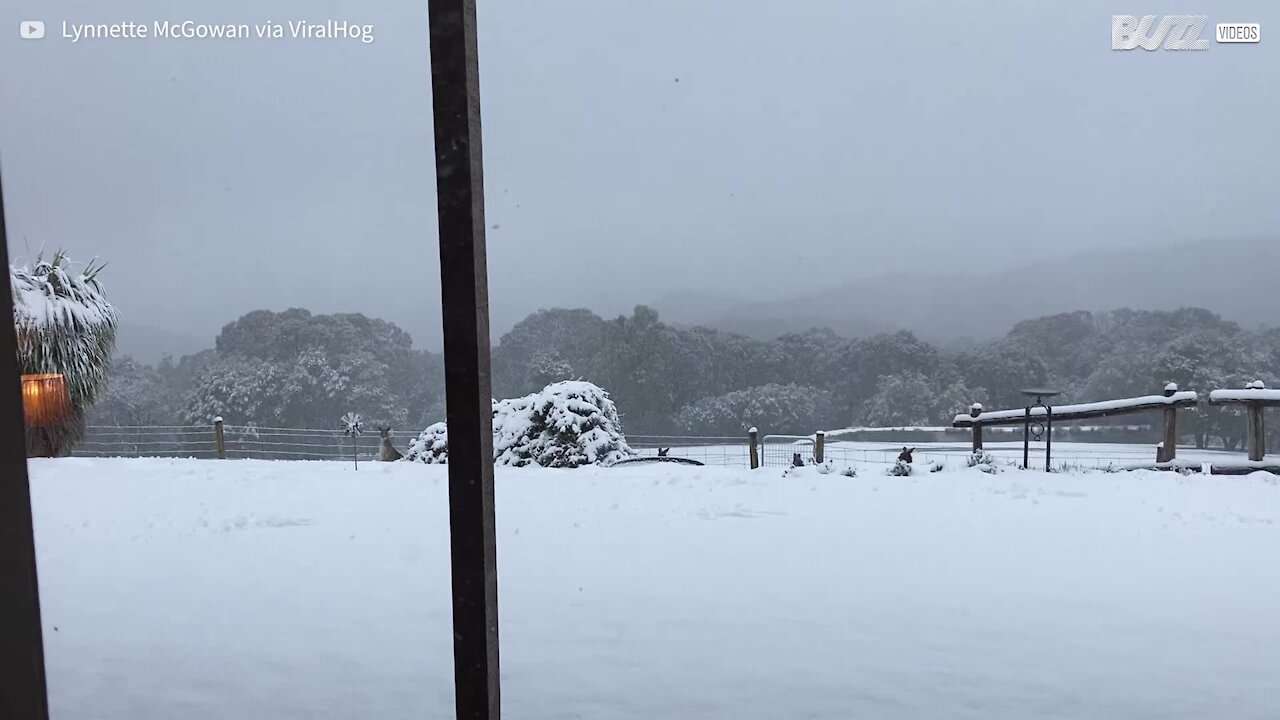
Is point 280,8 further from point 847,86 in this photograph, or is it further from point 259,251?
point 847,86

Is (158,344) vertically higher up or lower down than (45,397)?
higher up

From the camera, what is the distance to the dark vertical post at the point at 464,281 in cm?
145

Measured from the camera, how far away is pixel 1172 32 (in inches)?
682

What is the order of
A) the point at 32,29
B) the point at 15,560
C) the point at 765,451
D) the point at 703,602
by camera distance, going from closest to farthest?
the point at 15,560 < the point at 703,602 < the point at 765,451 < the point at 32,29

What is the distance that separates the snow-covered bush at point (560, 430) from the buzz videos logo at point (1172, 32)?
15.5m

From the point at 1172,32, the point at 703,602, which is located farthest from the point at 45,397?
the point at 1172,32

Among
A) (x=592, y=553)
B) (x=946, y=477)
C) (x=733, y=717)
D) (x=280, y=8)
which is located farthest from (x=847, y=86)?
(x=733, y=717)

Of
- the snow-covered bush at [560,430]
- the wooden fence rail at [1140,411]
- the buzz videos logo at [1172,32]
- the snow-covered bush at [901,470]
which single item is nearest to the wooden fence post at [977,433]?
the wooden fence rail at [1140,411]

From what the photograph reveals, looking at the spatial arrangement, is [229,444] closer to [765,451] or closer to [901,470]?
[765,451]

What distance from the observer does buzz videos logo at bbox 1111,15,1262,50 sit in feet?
57.7

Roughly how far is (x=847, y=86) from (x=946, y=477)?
15082mm

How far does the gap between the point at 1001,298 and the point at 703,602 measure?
18.7 meters

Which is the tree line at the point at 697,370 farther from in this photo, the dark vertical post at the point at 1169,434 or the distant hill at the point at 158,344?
the dark vertical post at the point at 1169,434

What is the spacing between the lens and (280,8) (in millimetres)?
18578
